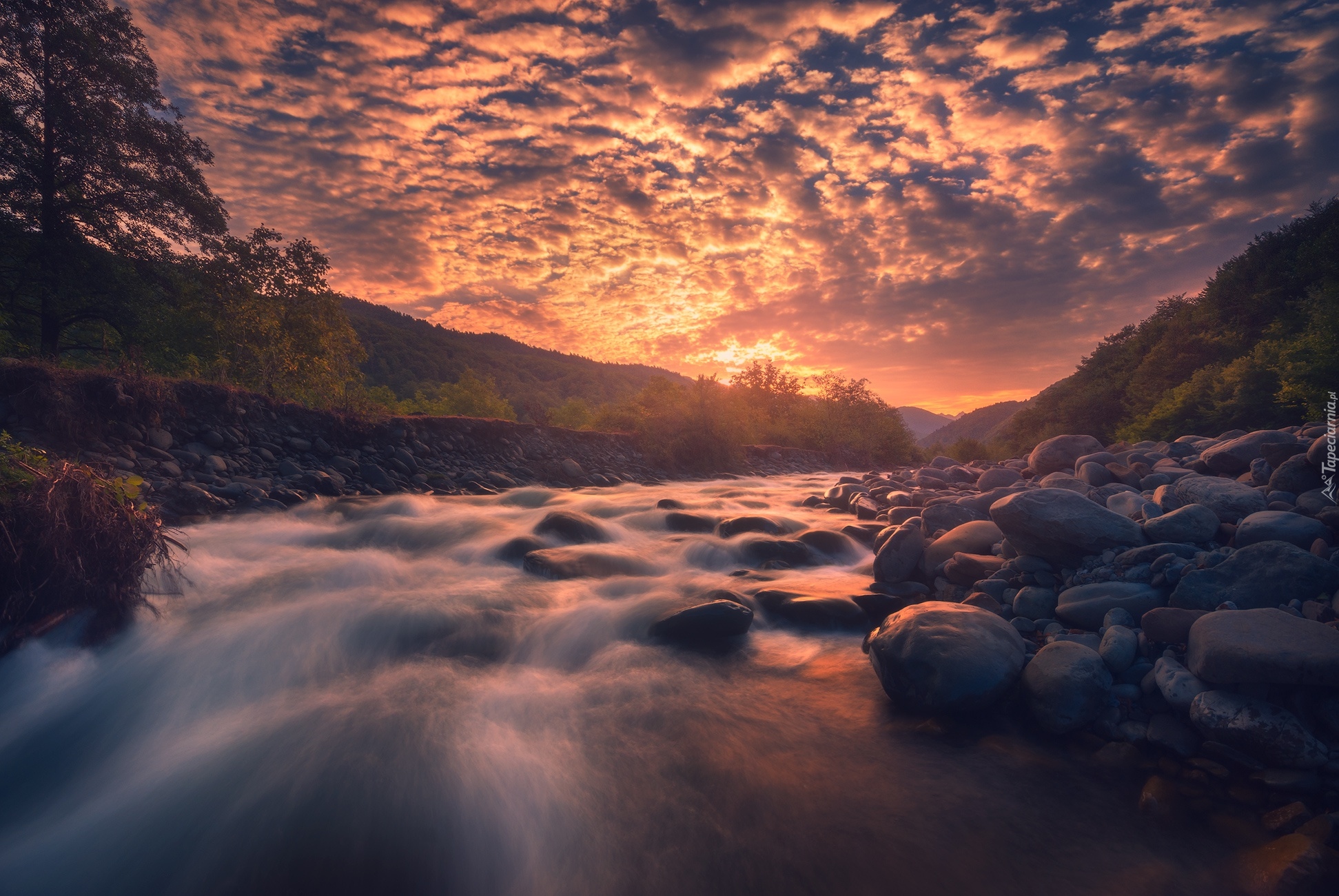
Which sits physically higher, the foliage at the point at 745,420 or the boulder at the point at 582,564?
the foliage at the point at 745,420

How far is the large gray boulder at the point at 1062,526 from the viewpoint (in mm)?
4754

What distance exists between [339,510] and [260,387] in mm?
6124

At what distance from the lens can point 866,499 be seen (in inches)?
449

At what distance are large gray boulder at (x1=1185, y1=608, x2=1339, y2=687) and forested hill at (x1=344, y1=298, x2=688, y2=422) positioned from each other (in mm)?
40557

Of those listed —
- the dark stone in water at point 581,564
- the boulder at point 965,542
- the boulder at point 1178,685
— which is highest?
the boulder at point 965,542

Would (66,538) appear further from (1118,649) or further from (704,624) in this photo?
(1118,649)

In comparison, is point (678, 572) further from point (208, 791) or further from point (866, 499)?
point (866, 499)

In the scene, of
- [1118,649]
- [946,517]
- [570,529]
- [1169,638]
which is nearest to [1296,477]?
[946,517]

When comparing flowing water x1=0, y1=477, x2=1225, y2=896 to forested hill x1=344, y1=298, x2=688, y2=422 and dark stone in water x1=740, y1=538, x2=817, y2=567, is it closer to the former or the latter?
dark stone in water x1=740, y1=538, x2=817, y2=567

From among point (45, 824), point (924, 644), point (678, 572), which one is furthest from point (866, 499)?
point (45, 824)

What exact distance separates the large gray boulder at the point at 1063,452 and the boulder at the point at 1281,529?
7122 mm

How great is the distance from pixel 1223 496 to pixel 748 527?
607cm

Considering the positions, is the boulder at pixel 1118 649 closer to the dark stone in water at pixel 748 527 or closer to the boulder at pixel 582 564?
the boulder at pixel 582 564

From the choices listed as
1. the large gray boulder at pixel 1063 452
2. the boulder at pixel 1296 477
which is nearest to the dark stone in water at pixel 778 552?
the boulder at pixel 1296 477
